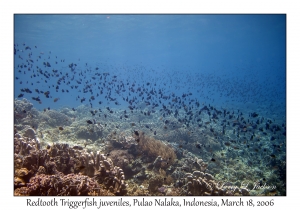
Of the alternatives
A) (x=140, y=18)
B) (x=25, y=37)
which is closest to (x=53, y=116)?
(x=140, y=18)

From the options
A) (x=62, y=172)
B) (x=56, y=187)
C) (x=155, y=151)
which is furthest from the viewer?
(x=155, y=151)

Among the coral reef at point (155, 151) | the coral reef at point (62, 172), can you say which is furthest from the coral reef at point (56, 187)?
the coral reef at point (155, 151)

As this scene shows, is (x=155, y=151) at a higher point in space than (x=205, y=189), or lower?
higher

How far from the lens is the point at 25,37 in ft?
155

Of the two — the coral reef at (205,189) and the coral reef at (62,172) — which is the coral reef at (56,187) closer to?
the coral reef at (62,172)

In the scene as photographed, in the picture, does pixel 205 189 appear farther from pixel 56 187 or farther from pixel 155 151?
pixel 56 187

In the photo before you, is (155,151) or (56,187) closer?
(56,187)

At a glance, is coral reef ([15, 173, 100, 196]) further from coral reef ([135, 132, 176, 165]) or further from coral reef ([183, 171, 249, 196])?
coral reef ([135, 132, 176, 165])

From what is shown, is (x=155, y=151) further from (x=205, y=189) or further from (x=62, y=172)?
(x=62, y=172)

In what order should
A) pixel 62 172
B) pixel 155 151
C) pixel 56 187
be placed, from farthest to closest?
pixel 155 151 → pixel 62 172 → pixel 56 187

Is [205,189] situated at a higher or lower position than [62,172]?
lower

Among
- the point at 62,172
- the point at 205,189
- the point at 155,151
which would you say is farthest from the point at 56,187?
the point at 155,151

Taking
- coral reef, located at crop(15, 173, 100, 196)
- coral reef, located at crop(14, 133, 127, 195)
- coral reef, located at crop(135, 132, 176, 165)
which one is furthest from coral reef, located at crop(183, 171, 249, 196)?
coral reef, located at crop(15, 173, 100, 196)
